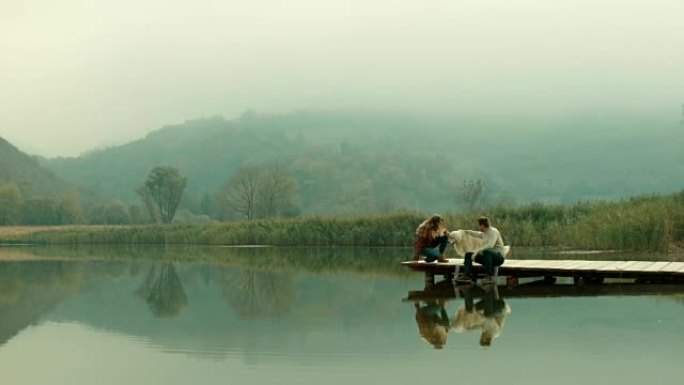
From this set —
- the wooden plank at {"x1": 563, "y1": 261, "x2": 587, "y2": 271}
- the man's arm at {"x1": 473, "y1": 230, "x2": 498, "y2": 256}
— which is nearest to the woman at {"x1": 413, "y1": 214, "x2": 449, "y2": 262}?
the man's arm at {"x1": 473, "y1": 230, "x2": 498, "y2": 256}

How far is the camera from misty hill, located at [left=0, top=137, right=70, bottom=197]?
131 m

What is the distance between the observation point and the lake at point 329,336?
8.89m

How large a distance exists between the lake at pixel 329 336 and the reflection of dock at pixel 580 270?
0.64 m

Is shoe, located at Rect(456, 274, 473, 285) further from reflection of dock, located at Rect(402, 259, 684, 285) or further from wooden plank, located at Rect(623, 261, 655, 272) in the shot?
wooden plank, located at Rect(623, 261, 655, 272)

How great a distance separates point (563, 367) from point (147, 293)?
12.1m

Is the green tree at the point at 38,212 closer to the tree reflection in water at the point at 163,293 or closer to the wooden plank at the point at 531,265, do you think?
the tree reflection in water at the point at 163,293

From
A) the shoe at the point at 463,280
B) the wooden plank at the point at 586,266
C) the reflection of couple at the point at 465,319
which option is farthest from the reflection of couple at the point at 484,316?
the wooden plank at the point at 586,266

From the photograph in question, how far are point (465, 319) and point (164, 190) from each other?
89096 millimetres

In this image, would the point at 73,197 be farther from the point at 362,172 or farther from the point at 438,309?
the point at 438,309

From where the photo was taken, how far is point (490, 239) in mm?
17422

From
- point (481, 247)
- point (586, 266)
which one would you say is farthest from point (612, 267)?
point (481, 247)

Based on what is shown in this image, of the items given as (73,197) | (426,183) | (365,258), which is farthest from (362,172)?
(365,258)

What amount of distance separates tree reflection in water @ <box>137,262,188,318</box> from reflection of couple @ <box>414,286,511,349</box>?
4352 mm

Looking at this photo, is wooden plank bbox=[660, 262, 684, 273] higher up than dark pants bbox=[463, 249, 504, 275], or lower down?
lower down
